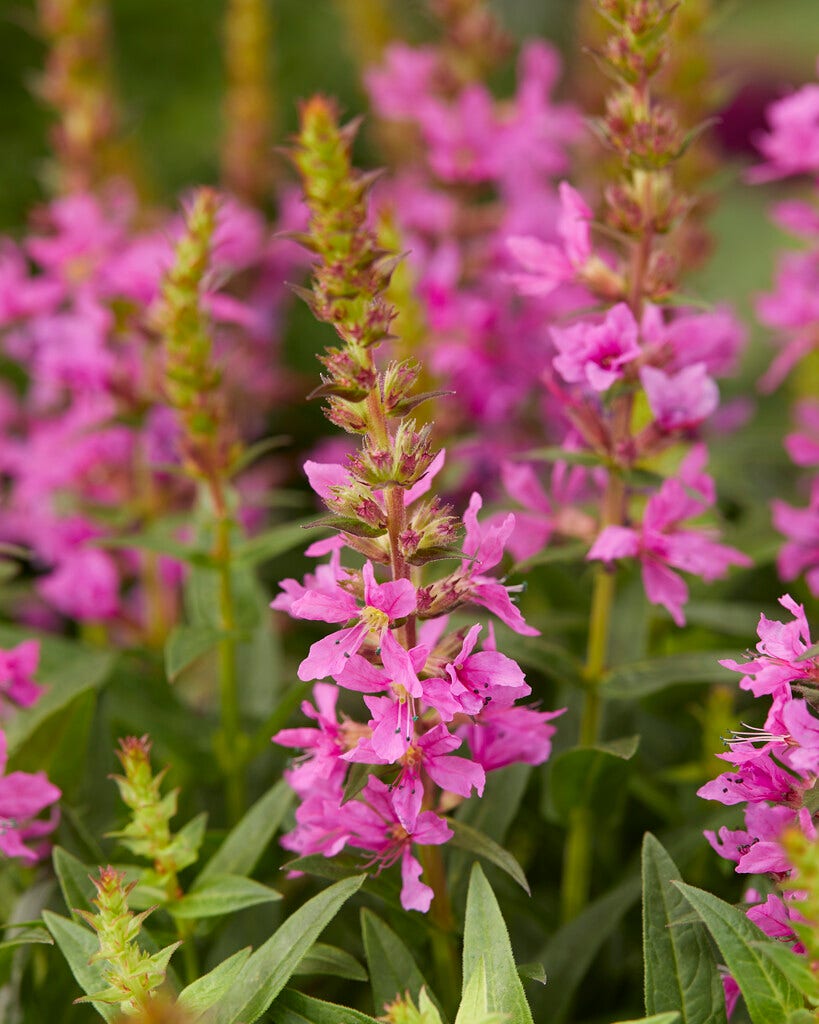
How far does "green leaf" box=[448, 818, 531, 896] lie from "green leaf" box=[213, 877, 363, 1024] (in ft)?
0.27

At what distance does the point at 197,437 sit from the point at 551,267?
33 centimetres

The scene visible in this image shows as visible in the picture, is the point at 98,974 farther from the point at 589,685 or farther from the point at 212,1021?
the point at 589,685

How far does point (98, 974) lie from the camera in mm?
719

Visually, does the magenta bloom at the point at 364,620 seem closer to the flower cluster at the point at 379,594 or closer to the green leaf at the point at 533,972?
the flower cluster at the point at 379,594

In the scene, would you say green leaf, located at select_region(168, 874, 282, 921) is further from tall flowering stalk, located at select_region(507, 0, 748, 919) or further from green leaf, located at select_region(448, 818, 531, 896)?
tall flowering stalk, located at select_region(507, 0, 748, 919)

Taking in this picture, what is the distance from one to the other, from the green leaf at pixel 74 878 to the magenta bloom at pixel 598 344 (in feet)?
1.57

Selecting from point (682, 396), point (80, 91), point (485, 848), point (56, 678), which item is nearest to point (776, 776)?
point (485, 848)

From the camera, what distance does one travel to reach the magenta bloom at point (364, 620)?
2.17ft

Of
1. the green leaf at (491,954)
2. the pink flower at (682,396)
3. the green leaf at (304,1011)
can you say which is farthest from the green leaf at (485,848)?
the pink flower at (682,396)

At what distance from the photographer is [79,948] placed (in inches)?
28.6

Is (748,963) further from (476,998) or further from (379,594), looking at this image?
(379,594)

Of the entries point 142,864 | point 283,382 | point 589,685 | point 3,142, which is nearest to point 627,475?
point 589,685

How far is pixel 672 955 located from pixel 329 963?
0.22 m

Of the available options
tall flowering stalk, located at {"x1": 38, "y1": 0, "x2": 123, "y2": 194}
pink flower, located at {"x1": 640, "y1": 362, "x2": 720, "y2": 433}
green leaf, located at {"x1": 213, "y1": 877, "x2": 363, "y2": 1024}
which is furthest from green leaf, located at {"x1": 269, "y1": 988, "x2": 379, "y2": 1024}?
tall flowering stalk, located at {"x1": 38, "y1": 0, "x2": 123, "y2": 194}
